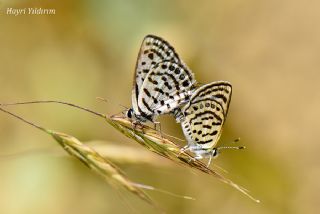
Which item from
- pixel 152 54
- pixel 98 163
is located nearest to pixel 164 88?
pixel 152 54

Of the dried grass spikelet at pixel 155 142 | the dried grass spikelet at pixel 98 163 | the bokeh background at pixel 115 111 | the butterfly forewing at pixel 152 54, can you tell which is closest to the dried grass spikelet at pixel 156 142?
the dried grass spikelet at pixel 155 142

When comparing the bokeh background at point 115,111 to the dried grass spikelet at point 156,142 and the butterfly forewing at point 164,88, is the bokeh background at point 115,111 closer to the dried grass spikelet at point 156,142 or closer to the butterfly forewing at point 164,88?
the butterfly forewing at point 164,88

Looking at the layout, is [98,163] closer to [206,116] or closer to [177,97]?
[206,116]

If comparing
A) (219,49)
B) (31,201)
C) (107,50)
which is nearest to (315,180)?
(219,49)

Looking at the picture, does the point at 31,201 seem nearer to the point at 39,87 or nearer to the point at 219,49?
the point at 39,87

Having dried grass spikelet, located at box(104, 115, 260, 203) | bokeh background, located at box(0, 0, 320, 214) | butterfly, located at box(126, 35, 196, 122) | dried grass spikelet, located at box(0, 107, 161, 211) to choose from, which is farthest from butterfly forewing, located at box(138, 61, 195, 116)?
dried grass spikelet, located at box(0, 107, 161, 211)

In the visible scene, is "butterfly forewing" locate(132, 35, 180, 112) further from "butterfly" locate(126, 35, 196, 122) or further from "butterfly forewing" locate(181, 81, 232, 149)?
"butterfly forewing" locate(181, 81, 232, 149)

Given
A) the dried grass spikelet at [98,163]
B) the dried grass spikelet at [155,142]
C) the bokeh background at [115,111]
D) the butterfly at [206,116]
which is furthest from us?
the bokeh background at [115,111]
